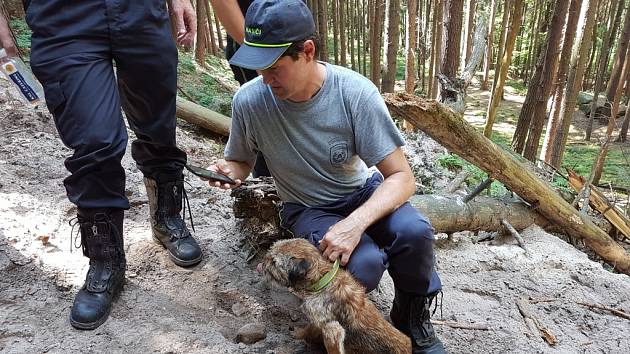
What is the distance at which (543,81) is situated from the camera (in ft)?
27.2

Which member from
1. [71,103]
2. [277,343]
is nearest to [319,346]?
[277,343]

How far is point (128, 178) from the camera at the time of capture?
14.2ft

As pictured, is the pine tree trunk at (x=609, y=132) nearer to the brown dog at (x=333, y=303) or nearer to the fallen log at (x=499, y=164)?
the fallen log at (x=499, y=164)

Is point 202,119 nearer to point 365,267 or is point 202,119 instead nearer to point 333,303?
point 365,267

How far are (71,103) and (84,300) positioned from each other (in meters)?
1.05

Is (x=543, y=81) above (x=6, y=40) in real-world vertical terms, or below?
below

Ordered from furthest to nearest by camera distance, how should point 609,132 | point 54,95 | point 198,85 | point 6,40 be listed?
point 198,85 < point 609,132 < point 6,40 < point 54,95

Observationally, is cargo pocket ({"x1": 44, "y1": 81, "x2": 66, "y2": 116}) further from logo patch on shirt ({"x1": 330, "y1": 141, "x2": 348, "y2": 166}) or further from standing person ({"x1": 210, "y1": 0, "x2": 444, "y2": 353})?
logo patch on shirt ({"x1": 330, "y1": 141, "x2": 348, "y2": 166})

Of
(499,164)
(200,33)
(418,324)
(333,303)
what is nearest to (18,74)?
(333,303)

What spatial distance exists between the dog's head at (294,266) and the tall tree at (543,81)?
733cm

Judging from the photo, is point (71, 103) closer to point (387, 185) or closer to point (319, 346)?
point (387, 185)

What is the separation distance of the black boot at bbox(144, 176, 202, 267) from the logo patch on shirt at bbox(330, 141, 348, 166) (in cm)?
112

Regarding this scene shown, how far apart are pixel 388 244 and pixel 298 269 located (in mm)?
580

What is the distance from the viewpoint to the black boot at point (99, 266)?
2.46 metres
